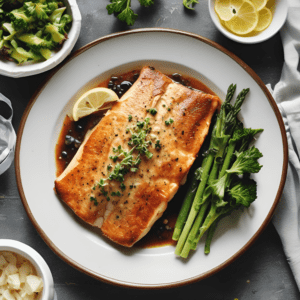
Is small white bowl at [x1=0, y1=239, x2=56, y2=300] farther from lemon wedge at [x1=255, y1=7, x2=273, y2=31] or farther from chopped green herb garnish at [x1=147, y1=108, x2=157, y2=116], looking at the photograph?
lemon wedge at [x1=255, y1=7, x2=273, y2=31]

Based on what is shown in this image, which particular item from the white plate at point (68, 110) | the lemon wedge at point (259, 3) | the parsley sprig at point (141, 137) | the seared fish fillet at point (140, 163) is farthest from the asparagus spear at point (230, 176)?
the lemon wedge at point (259, 3)

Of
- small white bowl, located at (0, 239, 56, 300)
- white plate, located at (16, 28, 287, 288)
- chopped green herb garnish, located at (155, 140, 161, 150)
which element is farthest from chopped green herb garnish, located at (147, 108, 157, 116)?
small white bowl, located at (0, 239, 56, 300)

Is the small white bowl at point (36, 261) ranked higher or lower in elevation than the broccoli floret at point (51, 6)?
lower

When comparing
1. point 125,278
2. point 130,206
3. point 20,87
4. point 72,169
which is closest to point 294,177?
point 130,206

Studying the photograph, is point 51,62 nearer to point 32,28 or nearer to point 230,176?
point 32,28

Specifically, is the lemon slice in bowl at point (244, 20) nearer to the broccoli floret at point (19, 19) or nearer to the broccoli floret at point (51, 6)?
the broccoli floret at point (51, 6)

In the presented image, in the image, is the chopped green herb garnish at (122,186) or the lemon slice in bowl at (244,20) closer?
the chopped green herb garnish at (122,186)

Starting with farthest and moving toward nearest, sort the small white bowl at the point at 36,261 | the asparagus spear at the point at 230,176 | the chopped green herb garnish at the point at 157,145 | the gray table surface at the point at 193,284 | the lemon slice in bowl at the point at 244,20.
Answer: the gray table surface at the point at 193,284 < the lemon slice in bowl at the point at 244,20 < the chopped green herb garnish at the point at 157,145 < the asparagus spear at the point at 230,176 < the small white bowl at the point at 36,261

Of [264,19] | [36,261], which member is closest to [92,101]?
[36,261]
